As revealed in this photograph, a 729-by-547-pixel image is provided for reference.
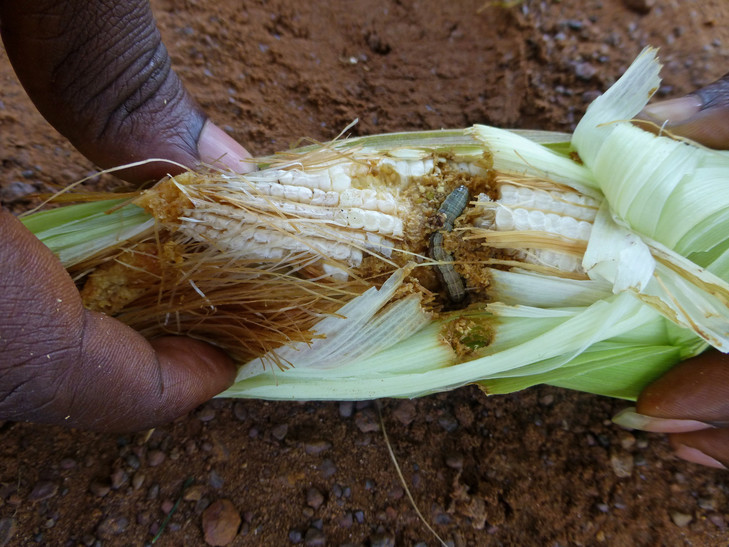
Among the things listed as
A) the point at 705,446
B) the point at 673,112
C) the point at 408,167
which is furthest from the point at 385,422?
the point at 673,112

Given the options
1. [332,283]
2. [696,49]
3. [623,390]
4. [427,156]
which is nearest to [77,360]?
[332,283]

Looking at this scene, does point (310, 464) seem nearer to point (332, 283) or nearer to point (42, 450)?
point (332, 283)

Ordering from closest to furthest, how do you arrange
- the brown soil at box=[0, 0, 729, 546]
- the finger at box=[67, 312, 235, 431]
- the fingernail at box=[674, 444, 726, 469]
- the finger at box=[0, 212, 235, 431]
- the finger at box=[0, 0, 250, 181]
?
the finger at box=[0, 212, 235, 431] → the finger at box=[67, 312, 235, 431] → the finger at box=[0, 0, 250, 181] → the brown soil at box=[0, 0, 729, 546] → the fingernail at box=[674, 444, 726, 469]

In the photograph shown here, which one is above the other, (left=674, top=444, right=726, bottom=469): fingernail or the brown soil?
the brown soil

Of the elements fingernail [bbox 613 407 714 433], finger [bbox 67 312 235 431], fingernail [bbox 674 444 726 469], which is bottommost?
fingernail [bbox 674 444 726 469]

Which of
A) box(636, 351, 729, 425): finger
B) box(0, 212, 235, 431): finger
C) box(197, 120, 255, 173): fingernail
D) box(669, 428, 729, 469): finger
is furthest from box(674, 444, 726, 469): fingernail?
box(197, 120, 255, 173): fingernail

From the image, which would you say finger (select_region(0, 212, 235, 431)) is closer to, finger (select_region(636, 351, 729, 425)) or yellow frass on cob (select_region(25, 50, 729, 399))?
yellow frass on cob (select_region(25, 50, 729, 399))
